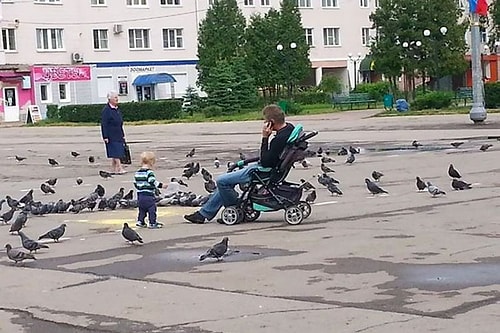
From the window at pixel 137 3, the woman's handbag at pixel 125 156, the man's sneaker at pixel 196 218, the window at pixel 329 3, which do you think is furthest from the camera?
the window at pixel 329 3

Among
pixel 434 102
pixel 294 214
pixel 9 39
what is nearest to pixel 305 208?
pixel 294 214

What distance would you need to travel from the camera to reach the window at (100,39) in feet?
252

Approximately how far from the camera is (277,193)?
Answer: 538 inches

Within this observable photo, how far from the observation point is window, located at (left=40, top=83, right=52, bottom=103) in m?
74.4

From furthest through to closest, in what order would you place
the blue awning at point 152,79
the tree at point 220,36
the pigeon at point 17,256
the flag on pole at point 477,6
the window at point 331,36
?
the window at point 331,36
the blue awning at point 152,79
the tree at point 220,36
the flag on pole at point 477,6
the pigeon at point 17,256

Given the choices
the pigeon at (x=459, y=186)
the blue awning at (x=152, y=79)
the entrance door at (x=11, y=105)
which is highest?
the blue awning at (x=152, y=79)

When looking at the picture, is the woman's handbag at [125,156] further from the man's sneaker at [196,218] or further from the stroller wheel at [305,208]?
the stroller wheel at [305,208]

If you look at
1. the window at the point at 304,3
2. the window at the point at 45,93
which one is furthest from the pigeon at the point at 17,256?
the window at the point at 304,3

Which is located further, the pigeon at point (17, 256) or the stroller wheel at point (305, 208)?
the stroller wheel at point (305, 208)

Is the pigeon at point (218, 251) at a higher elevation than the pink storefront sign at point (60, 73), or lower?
lower

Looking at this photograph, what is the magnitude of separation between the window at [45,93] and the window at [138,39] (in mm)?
7199

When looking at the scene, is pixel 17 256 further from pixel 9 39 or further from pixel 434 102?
pixel 9 39

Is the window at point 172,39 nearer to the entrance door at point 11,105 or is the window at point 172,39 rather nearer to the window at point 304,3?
the window at point 304,3

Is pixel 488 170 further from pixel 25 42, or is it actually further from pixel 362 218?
pixel 25 42
